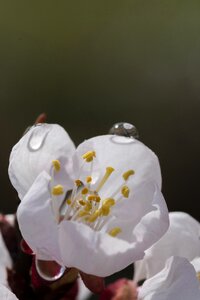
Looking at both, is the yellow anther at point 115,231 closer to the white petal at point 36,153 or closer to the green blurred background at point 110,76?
the white petal at point 36,153

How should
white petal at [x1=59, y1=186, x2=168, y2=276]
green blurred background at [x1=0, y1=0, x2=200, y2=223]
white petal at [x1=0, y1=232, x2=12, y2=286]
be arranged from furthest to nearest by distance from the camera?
green blurred background at [x1=0, y1=0, x2=200, y2=223]
white petal at [x1=0, y1=232, x2=12, y2=286]
white petal at [x1=59, y1=186, x2=168, y2=276]

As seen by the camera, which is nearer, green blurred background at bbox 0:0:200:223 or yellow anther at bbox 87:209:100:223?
yellow anther at bbox 87:209:100:223

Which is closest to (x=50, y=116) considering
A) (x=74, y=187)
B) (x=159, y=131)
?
(x=159, y=131)

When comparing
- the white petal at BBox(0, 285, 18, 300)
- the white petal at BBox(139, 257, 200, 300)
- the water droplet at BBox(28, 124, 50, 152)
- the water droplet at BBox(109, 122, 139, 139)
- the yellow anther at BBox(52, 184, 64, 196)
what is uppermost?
the water droplet at BBox(28, 124, 50, 152)

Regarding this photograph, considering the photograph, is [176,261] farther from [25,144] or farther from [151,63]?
[151,63]

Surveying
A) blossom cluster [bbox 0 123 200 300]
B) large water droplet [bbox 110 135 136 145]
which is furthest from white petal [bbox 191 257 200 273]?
large water droplet [bbox 110 135 136 145]

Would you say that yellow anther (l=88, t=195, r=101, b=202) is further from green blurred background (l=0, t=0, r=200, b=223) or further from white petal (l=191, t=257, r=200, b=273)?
green blurred background (l=0, t=0, r=200, b=223)

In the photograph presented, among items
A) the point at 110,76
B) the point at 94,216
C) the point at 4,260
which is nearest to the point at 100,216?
the point at 94,216

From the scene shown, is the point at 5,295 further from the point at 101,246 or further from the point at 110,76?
the point at 110,76
